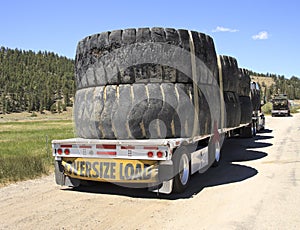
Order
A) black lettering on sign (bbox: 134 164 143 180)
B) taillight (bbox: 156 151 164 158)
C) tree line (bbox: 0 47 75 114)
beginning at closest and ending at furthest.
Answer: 1. taillight (bbox: 156 151 164 158)
2. black lettering on sign (bbox: 134 164 143 180)
3. tree line (bbox: 0 47 75 114)

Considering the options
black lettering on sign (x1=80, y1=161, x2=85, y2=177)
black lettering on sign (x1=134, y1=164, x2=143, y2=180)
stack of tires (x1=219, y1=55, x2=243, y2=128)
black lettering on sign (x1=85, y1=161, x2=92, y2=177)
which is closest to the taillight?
black lettering on sign (x1=134, y1=164, x2=143, y2=180)

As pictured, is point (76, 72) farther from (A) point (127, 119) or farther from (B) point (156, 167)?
(B) point (156, 167)

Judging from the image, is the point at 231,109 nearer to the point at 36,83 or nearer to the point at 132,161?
the point at 132,161

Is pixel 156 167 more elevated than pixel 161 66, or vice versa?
pixel 161 66

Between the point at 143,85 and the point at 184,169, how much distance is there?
5.99 ft

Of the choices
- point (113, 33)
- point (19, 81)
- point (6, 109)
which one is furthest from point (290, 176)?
point (19, 81)

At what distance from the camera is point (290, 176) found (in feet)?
28.9

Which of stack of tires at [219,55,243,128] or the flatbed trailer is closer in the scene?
the flatbed trailer

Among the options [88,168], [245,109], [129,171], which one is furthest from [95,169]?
[245,109]

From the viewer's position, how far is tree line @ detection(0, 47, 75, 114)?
300 feet

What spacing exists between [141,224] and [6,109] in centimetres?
8737

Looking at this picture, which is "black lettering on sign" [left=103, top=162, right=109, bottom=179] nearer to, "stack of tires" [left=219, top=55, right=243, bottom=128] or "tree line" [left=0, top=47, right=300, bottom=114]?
"stack of tires" [left=219, top=55, right=243, bottom=128]

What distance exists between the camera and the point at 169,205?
6469mm

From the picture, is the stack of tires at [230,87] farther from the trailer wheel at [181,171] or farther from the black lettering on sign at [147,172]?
the black lettering on sign at [147,172]
